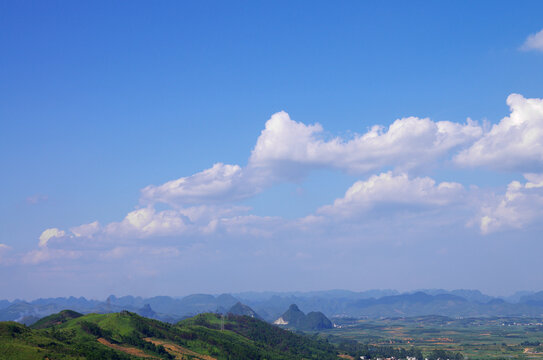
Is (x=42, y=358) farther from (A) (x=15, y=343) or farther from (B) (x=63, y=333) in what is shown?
(B) (x=63, y=333)

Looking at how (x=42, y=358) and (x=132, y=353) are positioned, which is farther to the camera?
(x=132, y=353)

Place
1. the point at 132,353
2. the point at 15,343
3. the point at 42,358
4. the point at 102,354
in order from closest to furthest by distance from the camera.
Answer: the point at 42,358 < the point at 15,343 < the point at 102,354 < the point at 132,353

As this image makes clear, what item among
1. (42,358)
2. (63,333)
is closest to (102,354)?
(42,358)

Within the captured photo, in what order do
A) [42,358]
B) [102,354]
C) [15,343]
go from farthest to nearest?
[102,354], [15,343], [42,358]

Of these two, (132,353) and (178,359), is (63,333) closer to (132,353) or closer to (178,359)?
(132,353)

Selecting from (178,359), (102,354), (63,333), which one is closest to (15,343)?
(102,354)

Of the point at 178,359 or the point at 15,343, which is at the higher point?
the point at 15,343

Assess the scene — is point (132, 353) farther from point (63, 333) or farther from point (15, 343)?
point (15, 343)

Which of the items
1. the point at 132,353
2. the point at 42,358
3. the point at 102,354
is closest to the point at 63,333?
the point at 132,353

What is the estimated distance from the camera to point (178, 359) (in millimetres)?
190125

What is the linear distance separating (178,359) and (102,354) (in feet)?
142

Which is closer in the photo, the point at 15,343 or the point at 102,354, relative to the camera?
the point at 15,343

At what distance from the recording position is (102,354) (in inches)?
6043

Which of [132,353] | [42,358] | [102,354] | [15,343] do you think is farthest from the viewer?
[132,353]
